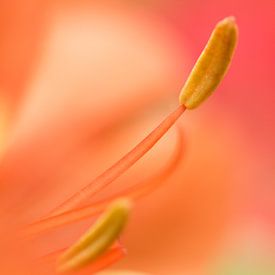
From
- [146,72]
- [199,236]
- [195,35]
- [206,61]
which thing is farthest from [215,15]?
[206,61]

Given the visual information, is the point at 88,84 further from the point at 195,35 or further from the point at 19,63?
the point at 195,35

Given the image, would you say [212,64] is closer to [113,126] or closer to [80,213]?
[80,213]

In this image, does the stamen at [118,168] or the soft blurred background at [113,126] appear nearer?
the stamen at [118,168]

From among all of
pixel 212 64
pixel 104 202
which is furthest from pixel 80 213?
pixel 212 64

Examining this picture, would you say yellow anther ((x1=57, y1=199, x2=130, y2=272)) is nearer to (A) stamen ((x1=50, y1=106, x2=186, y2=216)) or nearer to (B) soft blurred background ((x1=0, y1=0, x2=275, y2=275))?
(A) stamen ((x1=50, y1=106, x2=186, y2=216))

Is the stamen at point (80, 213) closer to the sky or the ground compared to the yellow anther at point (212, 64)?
closer to the ground

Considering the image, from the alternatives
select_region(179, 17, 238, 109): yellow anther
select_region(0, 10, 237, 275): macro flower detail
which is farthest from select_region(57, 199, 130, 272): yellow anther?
select_region(179, 17, 238, 109): yellow anther

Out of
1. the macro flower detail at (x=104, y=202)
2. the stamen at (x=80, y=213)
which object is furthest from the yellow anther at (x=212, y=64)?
the stamen at (x=80, y=213)

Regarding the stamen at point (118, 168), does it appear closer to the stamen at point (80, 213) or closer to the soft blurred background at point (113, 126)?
the stamen at point (80, 213)
